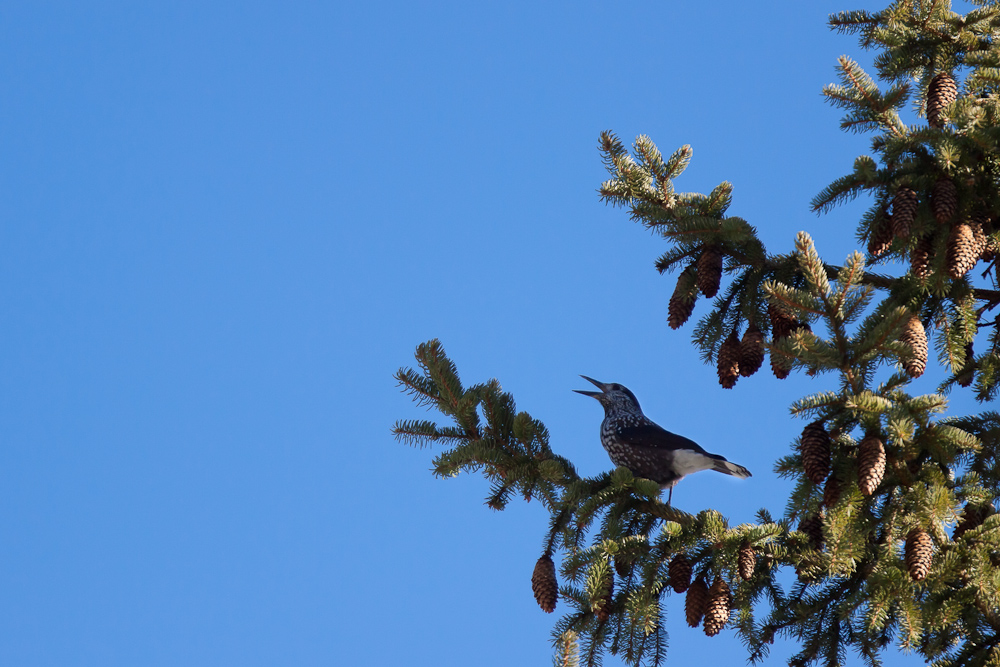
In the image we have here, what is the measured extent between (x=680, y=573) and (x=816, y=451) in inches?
31.7

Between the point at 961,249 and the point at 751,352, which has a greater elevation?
the point at 751,352

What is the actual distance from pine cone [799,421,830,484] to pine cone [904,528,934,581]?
38 centimetres

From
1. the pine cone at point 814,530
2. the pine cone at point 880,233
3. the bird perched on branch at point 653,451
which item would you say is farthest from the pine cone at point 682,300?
the bird perched on branch at point 653,451

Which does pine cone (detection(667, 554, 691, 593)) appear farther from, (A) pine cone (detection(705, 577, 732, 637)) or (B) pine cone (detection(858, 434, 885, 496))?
(B) pine cone (detection(858, 434, 885, 496))

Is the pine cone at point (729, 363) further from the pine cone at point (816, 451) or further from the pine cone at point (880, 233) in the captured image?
the pine cone at point (816, 451)

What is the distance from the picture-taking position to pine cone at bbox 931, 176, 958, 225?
3467 millimetres

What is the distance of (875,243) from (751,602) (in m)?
1.61

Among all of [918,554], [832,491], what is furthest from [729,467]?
[918,554]

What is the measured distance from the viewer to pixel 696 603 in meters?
3.34

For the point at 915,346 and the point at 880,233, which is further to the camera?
the point at 880,233

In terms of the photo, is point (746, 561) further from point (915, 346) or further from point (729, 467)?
point (729, 467)

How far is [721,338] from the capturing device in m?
4.20

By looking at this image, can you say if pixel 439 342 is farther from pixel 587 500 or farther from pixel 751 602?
pixel 751 602

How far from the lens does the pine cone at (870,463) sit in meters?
2.85
